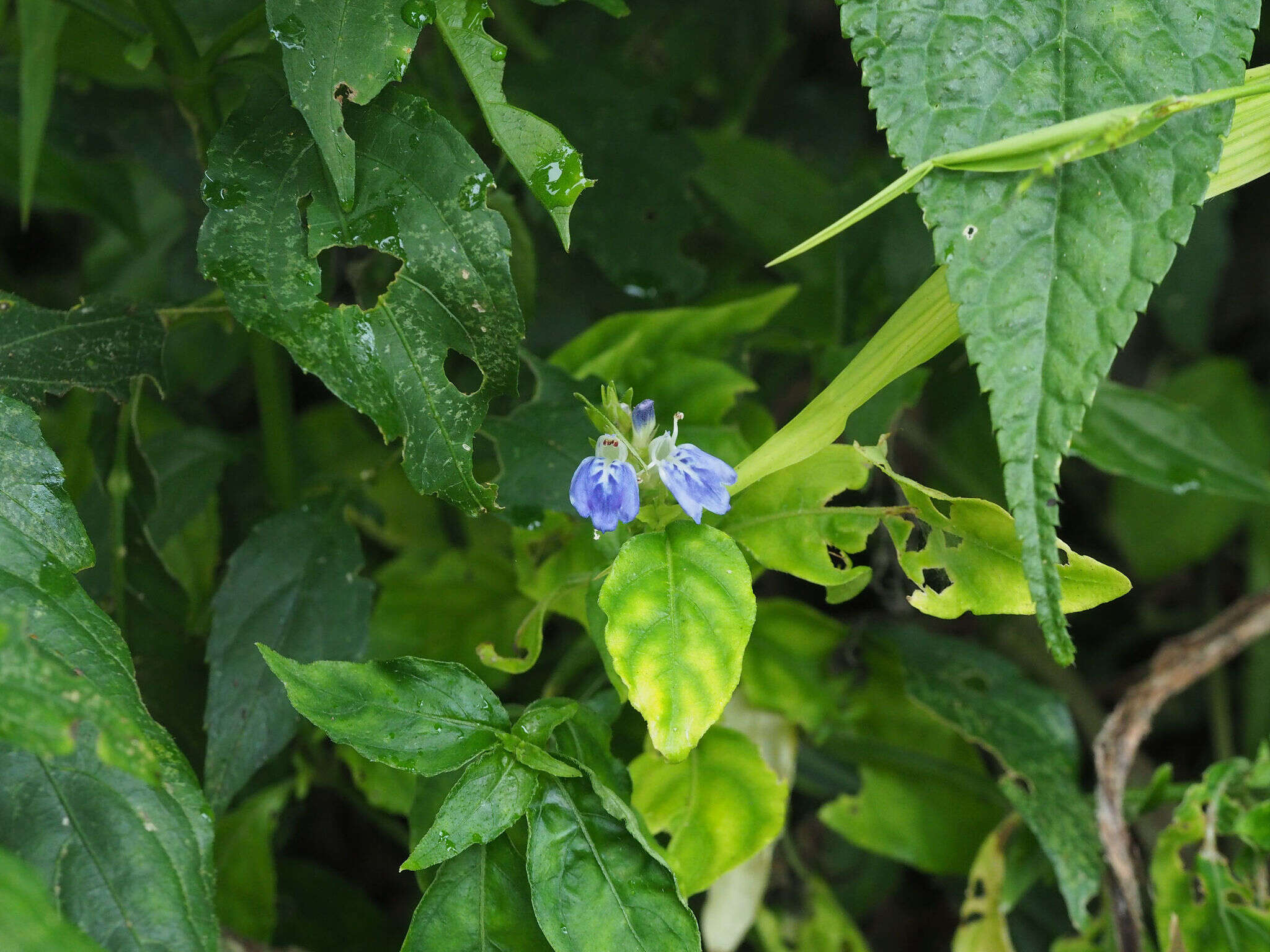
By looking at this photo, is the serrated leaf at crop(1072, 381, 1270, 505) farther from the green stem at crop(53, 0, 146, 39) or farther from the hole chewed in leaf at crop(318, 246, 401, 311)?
the green stem at crop(53, 0, 146, 39)

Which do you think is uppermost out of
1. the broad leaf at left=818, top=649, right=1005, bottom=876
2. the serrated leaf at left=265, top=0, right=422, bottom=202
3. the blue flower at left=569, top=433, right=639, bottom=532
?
the serrated leaf at left=265, top=0, right=422, bottom=202

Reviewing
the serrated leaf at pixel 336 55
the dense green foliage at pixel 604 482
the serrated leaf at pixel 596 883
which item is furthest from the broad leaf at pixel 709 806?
the serrated leaf at pixel 336 55

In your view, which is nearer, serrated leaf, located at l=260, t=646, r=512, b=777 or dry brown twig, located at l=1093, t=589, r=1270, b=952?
serrated leaf, located at l=260, t=646, r=512, b=777

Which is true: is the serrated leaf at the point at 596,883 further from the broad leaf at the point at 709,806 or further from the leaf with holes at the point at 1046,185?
the leaf with holes at the point at 1046,185

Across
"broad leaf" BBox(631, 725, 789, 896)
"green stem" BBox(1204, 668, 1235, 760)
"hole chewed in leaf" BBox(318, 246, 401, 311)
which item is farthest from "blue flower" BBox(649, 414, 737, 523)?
"green stem" BBox(1204, 668, 1235, 760)

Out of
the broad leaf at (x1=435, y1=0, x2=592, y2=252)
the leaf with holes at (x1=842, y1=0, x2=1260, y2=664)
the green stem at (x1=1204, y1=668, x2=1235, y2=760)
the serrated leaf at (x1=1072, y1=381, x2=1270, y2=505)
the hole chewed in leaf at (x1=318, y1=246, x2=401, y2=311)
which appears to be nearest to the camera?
the leaf with holes at (x1=842, y1=0, x2=1260, y2=664)

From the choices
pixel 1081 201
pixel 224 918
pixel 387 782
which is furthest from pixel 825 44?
pixel 224 918

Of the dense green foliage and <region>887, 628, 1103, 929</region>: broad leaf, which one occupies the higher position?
the dense green foliage

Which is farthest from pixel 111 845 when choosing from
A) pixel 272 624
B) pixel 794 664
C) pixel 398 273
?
pixel 794 664
